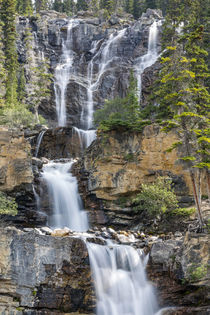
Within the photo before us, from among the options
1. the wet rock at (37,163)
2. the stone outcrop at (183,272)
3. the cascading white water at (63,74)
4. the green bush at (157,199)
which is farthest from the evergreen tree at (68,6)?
the stone outcrop at (183,272)

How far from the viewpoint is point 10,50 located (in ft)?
152

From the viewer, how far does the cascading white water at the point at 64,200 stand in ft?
76.2

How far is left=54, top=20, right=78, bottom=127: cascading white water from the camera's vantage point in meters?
43.8

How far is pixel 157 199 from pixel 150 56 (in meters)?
31.8

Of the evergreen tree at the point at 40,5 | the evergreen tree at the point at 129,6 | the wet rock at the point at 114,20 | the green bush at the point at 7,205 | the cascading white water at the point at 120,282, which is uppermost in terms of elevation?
the evergreen tree at the point at 40,5

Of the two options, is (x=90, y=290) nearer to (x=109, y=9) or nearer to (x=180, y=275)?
(x=180, y=275)

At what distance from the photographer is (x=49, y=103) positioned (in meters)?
44.2

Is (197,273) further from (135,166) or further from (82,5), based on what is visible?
(82,5)

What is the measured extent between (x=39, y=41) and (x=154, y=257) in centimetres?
4809

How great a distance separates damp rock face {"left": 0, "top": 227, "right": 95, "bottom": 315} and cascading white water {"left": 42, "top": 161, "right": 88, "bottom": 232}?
7089mm

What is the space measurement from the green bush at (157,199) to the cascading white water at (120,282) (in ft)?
17.7

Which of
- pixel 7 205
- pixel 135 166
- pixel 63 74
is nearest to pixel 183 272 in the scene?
pixel 135 166

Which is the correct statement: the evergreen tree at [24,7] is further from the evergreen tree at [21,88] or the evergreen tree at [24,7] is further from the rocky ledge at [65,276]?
the rocky ledge at [65,276]

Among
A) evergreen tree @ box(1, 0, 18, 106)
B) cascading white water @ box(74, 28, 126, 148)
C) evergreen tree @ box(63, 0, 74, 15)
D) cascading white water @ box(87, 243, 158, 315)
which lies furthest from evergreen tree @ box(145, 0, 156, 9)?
cascading white water @ box(87, 243, 158, 315)
